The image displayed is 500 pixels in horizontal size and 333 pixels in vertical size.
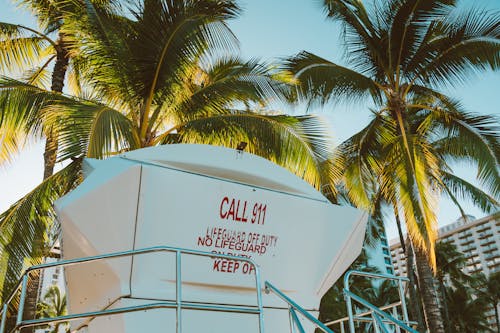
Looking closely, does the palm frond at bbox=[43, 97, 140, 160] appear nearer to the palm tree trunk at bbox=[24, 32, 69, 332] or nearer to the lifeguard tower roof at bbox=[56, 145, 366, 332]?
the palm tree trunk at bbox=[24, 32, 69, 332]

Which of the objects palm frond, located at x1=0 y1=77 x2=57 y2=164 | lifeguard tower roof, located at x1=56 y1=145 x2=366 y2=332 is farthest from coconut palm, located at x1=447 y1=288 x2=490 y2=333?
lifeguard tower roof, located at x1=56 y1=145 x2=366 y2=332

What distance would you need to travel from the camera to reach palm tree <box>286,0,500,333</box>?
35.7 feet

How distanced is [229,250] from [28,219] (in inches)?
213

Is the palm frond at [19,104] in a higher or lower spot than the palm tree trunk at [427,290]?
higher

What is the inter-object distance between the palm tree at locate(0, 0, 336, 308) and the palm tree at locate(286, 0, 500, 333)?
85.0 inches

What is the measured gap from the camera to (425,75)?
12133mm

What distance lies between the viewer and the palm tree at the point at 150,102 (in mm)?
8375

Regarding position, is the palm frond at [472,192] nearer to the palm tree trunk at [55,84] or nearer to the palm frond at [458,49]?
the palm frond at [458,49]

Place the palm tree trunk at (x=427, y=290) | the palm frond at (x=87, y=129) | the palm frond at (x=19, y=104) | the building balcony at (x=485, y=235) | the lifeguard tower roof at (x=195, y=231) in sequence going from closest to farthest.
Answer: the lifeguard tower roof at (x=195, y=231) → the palm frond at (x=87, y=129) → the palm frond at (x=19, y=104) → the palm tree trunk at (x=427, y=290) → the building balcony at (x=485, y=235)

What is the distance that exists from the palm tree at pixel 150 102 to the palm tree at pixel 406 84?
2160 mm

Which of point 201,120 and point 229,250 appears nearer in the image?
point 229,250

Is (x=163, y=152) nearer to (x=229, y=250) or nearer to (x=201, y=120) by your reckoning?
(x=229, y=250)

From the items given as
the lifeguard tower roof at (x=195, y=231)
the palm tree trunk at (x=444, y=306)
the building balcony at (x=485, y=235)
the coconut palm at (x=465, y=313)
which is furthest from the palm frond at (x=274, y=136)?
the building balcony at (x=485, y=235)

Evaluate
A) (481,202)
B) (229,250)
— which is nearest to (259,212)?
(229,250)
